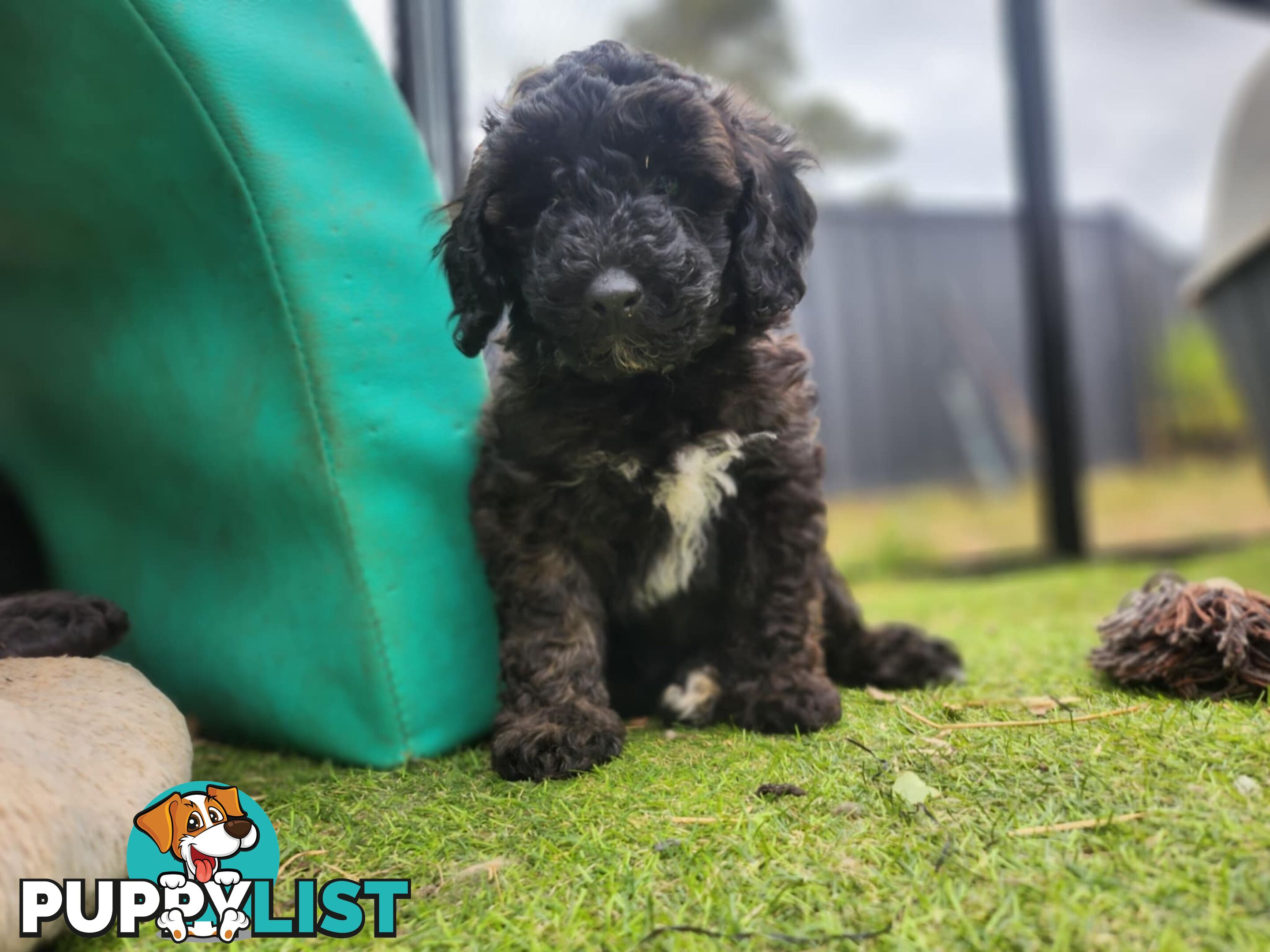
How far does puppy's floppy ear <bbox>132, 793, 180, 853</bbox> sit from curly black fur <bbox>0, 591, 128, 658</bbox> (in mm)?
585

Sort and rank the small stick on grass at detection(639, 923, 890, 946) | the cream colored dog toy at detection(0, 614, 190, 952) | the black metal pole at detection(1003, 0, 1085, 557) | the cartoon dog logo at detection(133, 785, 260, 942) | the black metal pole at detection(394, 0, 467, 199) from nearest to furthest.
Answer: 1. the small stick on grass at detection(639, 923, 890, 946)
2. the cream colored dog toy at detection(0, 614, 190, 952)
3. the cartoon dog logo at detection(133, 785, 260, 942)
4. the black metal pole at detection(394, 0, 467, 199)
5. the black metal pole at detection(1003, 0, 1085, 557)

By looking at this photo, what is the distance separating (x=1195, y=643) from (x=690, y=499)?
1.12 metres

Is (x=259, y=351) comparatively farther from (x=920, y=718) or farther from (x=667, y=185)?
(x=920, y=718)

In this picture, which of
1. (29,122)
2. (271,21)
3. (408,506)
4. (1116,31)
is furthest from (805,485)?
(1116,31)

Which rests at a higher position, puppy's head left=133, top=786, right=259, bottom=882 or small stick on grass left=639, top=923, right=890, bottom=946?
puppy's head left=133, top=786, right=259, bottom=882

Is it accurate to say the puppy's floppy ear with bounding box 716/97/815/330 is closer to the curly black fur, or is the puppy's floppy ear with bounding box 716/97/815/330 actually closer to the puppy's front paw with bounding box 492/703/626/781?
the puppy's front paw with bounding box 492/703/626/781

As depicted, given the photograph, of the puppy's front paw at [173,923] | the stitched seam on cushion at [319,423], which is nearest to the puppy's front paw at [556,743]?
the stitched seam on cushion at [319,423]

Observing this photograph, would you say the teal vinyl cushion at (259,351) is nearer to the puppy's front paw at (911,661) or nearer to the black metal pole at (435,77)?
the puppy's front paw at (911,661)

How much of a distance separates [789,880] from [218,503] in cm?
166

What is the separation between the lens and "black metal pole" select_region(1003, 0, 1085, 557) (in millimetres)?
5469

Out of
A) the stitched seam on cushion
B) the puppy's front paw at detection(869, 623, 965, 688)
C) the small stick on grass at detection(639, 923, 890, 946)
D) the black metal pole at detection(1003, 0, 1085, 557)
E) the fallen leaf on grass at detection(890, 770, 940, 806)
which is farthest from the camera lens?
the black metal pole at detection(1003, 0, 1085, 557)

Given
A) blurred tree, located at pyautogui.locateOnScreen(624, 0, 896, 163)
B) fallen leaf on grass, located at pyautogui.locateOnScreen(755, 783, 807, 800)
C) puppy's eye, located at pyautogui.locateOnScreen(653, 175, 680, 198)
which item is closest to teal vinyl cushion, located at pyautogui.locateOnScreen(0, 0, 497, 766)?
puppy's eye, located at pyautogui.locateOnScreen(653, 175, 680, 198)

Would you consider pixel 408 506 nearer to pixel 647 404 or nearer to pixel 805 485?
pixel 647 404

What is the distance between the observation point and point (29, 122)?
2135 millimetres
